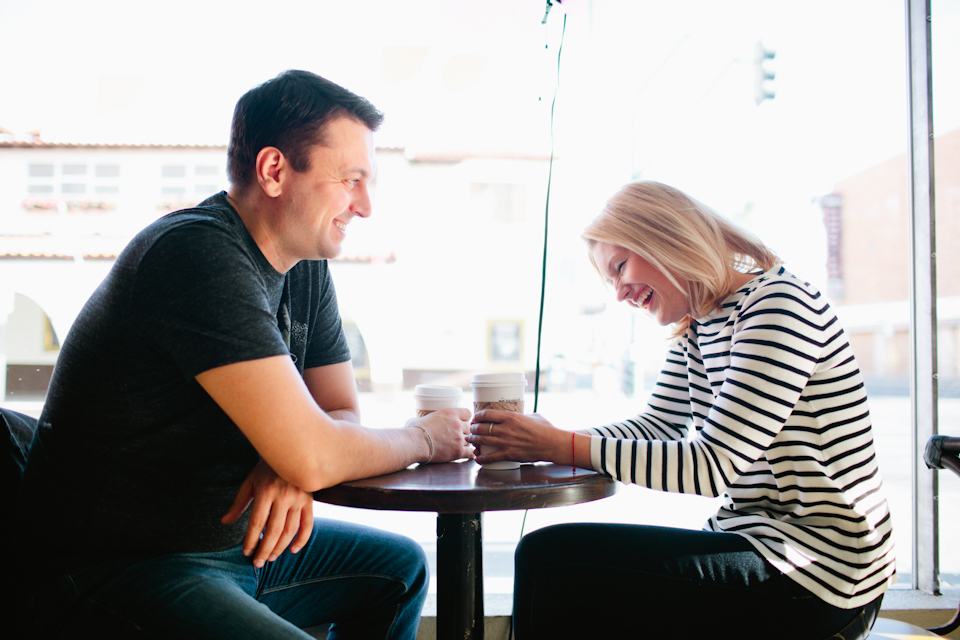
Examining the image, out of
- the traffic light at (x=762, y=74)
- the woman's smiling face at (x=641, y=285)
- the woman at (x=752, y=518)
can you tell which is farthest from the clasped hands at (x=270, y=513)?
the traffic light at (x=762, y=74)

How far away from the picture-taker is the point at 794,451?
3.51ft

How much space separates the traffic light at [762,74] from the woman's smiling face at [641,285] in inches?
68.7

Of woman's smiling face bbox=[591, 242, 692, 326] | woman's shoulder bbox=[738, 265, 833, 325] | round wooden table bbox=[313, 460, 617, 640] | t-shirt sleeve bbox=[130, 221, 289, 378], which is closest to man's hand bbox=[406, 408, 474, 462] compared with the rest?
round wooden table bbox=[313, 460, 617, 640]

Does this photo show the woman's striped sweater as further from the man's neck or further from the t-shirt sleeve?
the man's neck

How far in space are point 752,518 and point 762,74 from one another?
2.19 metres

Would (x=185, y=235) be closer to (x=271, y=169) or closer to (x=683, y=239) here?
(x=271, y=169)

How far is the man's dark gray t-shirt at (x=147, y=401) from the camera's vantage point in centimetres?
87

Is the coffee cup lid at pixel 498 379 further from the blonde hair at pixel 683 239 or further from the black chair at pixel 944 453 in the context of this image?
the black chair at pixel 944 453

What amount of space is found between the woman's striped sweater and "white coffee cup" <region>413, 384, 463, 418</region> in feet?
1.09

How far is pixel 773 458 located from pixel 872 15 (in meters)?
2.17

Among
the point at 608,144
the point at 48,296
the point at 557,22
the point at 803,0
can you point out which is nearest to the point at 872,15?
the point at 803,0

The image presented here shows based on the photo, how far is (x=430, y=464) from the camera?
3.74 ft

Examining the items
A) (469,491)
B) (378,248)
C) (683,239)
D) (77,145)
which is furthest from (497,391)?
(77,145)

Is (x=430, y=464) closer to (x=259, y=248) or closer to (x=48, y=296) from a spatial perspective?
(x=259, y=248)
